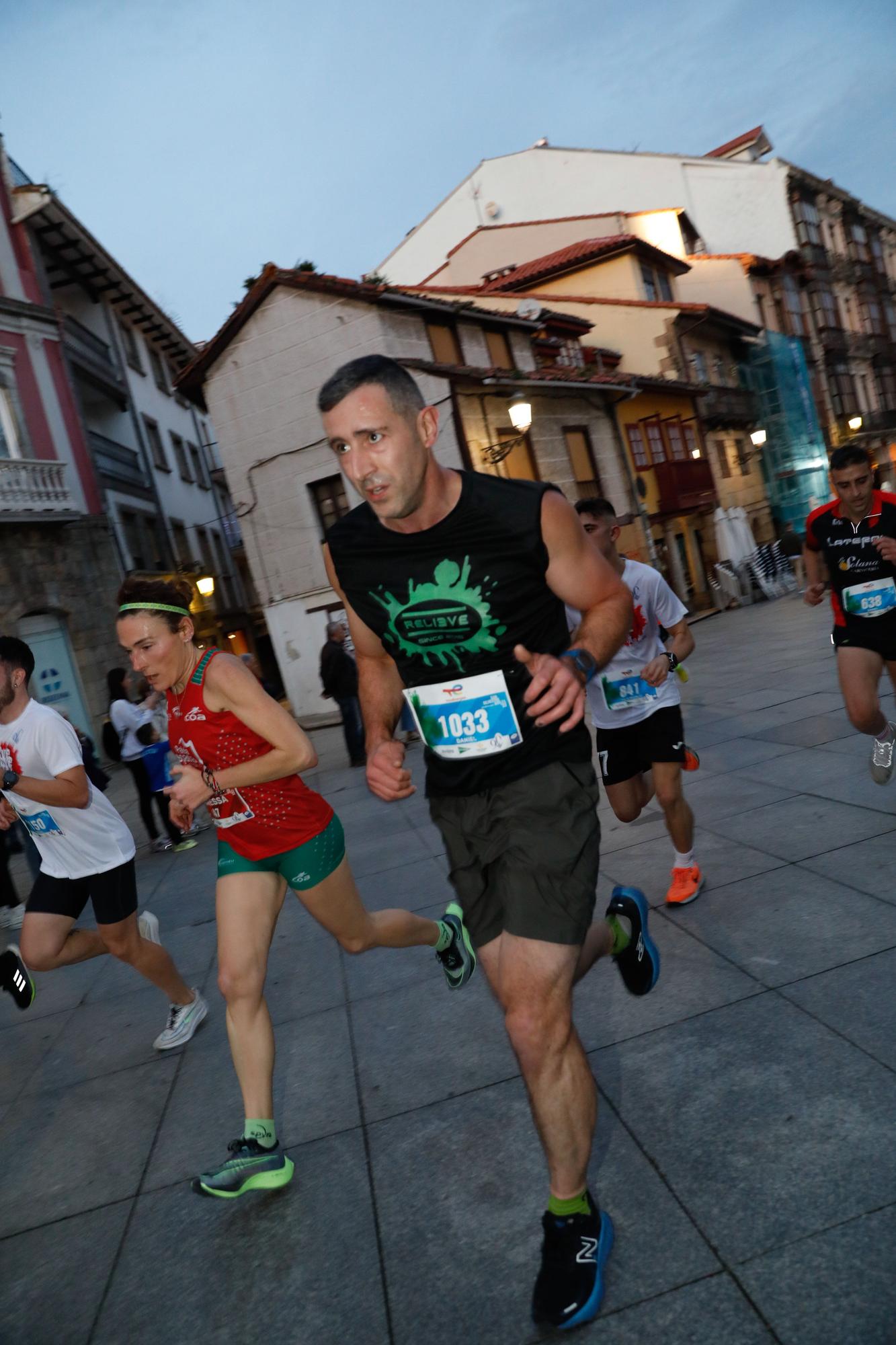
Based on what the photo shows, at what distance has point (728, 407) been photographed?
34.7m

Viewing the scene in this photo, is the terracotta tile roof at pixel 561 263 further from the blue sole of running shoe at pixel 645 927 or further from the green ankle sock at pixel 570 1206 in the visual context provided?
the green ankle sock at pixel 570 1206

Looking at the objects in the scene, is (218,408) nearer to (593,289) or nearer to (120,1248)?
(593,289)

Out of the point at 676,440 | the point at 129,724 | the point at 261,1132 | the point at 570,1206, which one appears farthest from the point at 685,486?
the point at 570,1206

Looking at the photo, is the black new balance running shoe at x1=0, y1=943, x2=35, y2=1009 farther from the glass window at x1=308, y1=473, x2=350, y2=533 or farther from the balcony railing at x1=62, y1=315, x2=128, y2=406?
the balcony railing at x1=62, y1=315, x2=128, y2=406

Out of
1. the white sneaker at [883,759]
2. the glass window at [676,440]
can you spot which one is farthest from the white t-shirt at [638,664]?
the glass window at [676,440]

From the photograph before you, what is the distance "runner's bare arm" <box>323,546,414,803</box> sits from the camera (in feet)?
8.73

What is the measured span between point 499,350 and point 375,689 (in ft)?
80.3

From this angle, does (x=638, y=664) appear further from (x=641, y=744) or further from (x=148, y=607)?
(x=148, y=607)

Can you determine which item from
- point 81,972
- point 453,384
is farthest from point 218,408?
point 81,972

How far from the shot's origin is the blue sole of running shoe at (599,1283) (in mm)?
2084

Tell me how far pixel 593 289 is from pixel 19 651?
31.2 m

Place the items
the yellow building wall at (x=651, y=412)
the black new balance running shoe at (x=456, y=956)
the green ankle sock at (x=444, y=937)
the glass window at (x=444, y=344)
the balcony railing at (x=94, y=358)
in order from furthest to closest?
the yellow building wall at (x=651, y=412), the glass window at (x=444, y=344), the balcony railing at (x=94, y=358), the green ankle sock at (x=444, y=937), the black new balance running shoe at (x=456, y=956)

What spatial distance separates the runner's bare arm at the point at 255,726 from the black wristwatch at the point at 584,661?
3.43 ft

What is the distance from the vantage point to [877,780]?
17.8 ft
